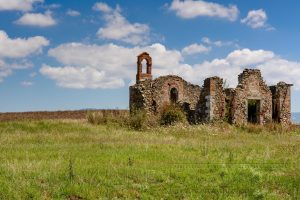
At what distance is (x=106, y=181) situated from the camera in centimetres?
1133

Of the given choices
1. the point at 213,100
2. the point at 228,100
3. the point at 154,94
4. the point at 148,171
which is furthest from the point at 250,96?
the point at 148,171

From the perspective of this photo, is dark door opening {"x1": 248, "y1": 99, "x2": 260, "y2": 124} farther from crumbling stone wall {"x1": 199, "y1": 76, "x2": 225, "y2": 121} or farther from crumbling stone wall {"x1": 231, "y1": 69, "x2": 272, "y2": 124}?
crumbling stone wall {"x1": 199, "y1": 76, "x2": 225, "y2": 121}

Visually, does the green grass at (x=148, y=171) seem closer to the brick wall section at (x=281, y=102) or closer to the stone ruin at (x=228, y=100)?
the stone ruin at (x=228, y=100)

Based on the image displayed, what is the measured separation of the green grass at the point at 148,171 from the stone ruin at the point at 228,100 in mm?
11964

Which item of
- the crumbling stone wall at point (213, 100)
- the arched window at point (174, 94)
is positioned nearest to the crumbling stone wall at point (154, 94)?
the arched window at point (174, 94)

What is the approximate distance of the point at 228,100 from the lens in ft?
104

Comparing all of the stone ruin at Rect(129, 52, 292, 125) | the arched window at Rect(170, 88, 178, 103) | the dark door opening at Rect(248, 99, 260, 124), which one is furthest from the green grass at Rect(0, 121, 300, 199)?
the arched window at Rect(170, 88, 178, 103)

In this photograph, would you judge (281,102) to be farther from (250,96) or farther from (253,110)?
(250,96)

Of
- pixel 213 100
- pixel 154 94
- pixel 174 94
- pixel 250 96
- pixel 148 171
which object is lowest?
pixel 148 171

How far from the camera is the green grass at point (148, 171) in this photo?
10.8 m

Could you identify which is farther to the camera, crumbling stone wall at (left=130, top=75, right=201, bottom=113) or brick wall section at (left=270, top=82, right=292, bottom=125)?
brick wall section at (left=270, top=82, right=292, bottom=125)

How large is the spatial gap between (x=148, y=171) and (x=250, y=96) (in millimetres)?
20991

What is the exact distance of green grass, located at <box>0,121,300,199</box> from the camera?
1078cm

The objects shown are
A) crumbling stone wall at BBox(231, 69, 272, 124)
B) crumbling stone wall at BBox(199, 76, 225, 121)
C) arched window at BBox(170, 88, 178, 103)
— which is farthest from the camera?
arched window at BBox(170, 88, 178, 103)
